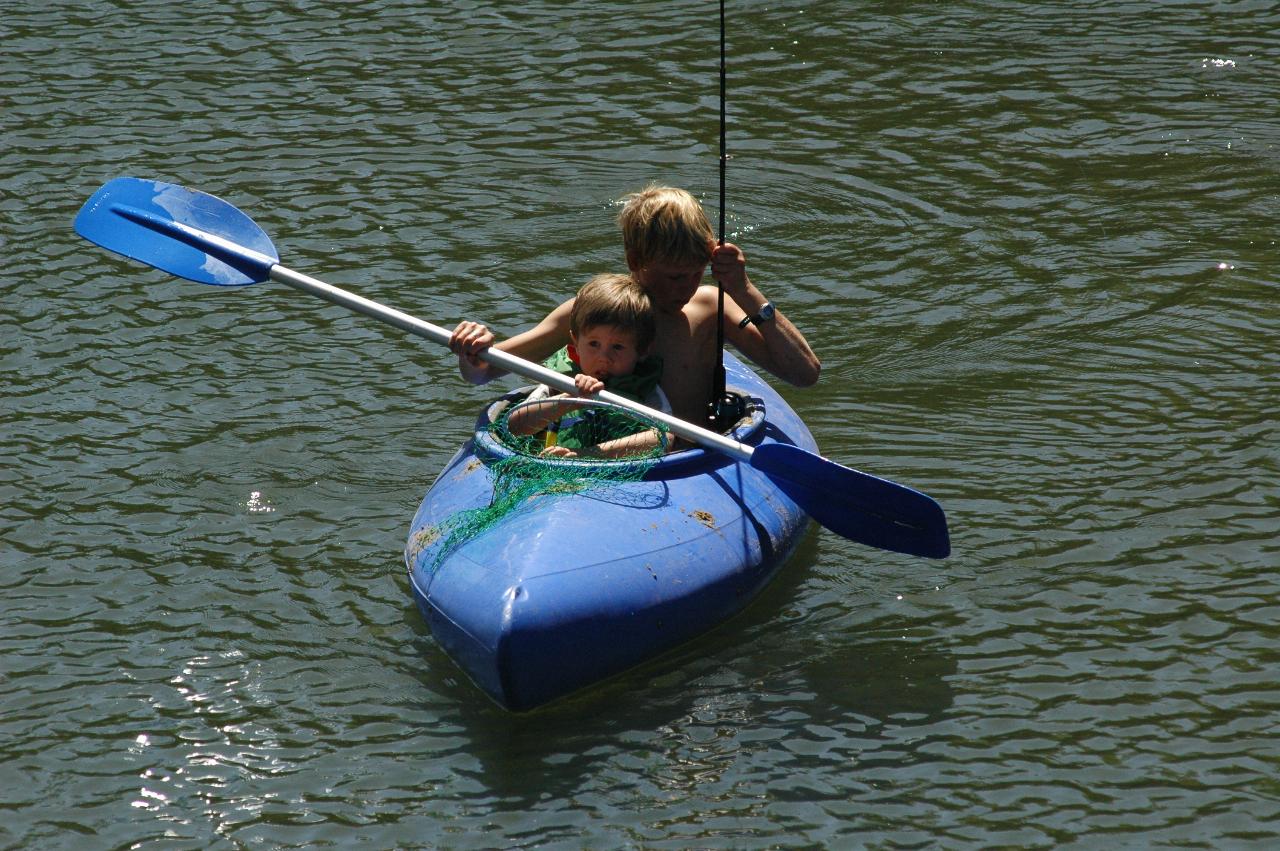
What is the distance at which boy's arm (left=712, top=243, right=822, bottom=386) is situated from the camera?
18.0ft

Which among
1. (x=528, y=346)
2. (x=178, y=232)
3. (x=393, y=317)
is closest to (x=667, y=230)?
(x=528, y=346)

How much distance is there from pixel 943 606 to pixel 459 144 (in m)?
5.92

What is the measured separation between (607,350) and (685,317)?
418 mm

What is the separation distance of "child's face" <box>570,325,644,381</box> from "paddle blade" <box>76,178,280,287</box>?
1.63m

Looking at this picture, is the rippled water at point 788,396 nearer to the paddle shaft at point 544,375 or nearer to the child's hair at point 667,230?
the paddle shaft at point 544,375

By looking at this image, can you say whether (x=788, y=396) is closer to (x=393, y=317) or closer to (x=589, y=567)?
(x=393, y=317)

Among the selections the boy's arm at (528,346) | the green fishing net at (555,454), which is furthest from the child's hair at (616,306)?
the boy's arm at (528,346)

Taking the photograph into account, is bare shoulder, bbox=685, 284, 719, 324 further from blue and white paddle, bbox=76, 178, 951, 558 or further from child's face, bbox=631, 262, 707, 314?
blue and white paddle, bbox=76, 178, 951, 558

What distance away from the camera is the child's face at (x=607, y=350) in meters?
5.32

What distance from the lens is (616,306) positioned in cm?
526

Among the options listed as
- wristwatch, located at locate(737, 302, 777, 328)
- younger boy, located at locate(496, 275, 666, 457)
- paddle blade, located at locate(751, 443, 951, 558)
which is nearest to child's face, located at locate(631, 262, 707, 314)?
younger boy, located at locate(496, 275, 666, 457)

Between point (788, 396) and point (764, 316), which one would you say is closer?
point (764, 316)

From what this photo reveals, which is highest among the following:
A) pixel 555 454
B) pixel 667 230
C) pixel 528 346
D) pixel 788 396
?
pixel 667 230

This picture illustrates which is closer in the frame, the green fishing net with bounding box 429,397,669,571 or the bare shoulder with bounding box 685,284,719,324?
the green fishing net with bounding box 429,397,669,571
